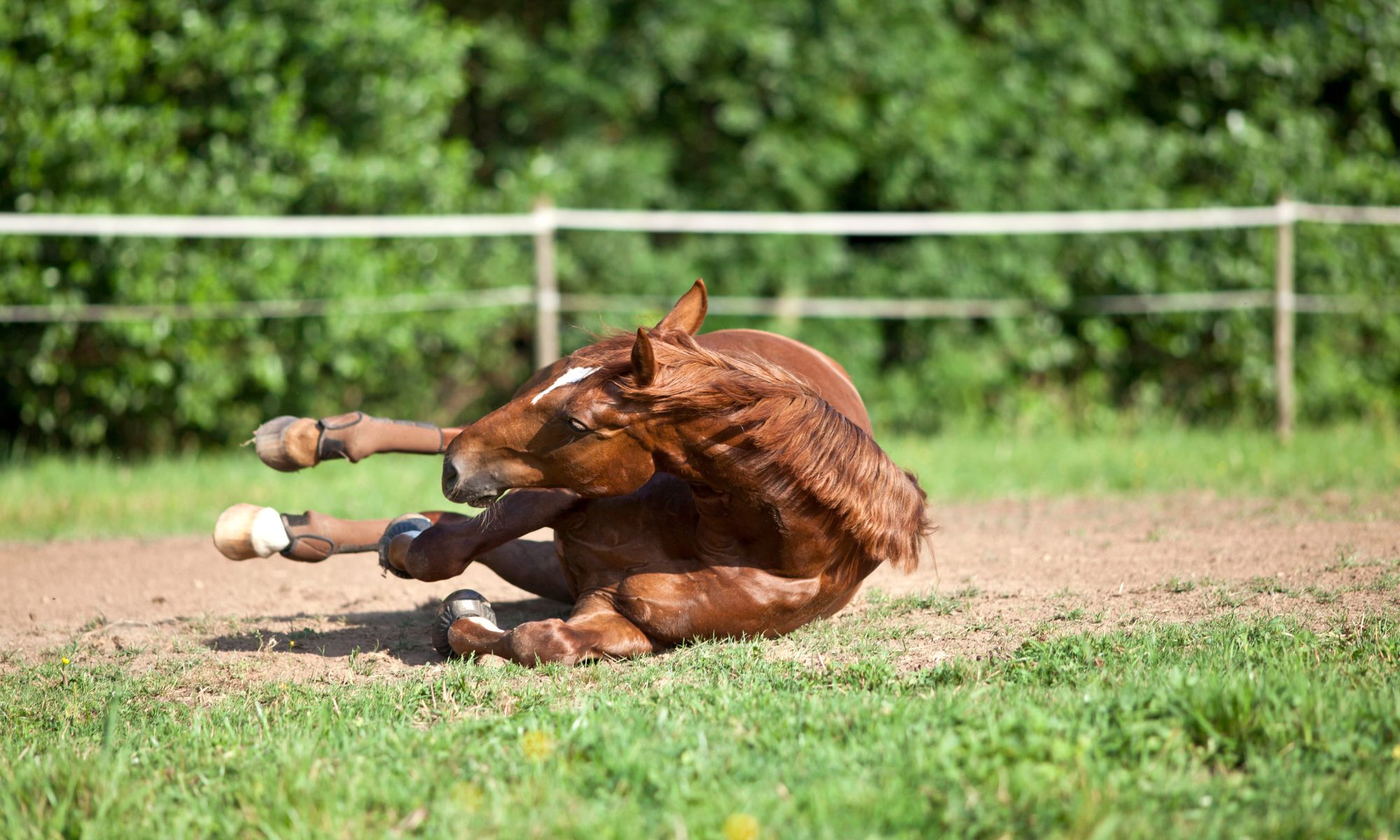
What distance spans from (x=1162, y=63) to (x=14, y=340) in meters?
8.68

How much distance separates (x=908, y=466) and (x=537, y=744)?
200 inches

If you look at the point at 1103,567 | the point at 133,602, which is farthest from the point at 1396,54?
the point at 133,602

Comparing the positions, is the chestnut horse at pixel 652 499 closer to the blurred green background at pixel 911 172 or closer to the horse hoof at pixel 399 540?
the horse hoof at pixel 399 540

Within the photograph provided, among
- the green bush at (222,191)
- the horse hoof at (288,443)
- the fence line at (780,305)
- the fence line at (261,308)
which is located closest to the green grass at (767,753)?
the horse hoof at (288,443)

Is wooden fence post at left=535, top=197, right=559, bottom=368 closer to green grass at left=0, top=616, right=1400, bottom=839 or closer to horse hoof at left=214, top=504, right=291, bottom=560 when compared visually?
horse hoof at left=214, top=504, right=291, bottom=560

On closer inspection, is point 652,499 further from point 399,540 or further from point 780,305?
point 780,305

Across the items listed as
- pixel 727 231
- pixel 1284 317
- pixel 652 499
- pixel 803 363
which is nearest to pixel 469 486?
pixel 652 499

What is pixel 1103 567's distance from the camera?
14.7 feet

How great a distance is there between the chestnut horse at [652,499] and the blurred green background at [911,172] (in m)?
4.96

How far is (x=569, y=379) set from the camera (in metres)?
3.07

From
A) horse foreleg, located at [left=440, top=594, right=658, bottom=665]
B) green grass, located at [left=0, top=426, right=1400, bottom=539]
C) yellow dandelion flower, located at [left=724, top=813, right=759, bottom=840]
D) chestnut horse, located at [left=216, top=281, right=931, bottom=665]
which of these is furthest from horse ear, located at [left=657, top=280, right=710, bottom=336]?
green grass, located at [left=0, top=426, right=1400, bottom=539]

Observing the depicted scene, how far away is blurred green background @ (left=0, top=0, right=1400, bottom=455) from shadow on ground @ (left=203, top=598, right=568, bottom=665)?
4451 mm

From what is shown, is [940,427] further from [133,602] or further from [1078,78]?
[133,602]

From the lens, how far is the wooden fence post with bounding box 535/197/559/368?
24.7ft
